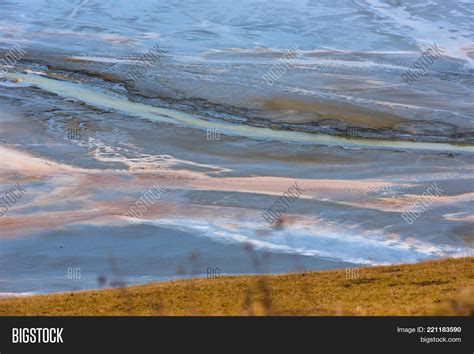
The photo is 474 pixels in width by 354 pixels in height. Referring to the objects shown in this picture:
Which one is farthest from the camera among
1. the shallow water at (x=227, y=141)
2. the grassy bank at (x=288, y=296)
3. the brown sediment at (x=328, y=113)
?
the brown sediment at (x=328, y=113)

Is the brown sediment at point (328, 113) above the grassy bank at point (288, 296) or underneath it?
above

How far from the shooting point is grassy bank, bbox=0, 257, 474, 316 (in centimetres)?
1220

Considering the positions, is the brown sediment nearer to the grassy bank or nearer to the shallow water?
the shallow water

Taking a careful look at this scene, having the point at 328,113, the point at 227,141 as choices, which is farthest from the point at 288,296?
the point at 328,113

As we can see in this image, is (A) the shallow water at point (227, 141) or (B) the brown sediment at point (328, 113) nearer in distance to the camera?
(A) the shallow water at point (227, 141)

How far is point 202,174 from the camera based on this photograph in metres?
26.7

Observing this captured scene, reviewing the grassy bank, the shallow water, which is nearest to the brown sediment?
the shallow water

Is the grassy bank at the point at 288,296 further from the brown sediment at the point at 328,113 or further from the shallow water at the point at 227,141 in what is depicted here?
the brown sediment at the point at 328,113

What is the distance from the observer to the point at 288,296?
13781mm

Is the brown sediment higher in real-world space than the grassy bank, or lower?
higher

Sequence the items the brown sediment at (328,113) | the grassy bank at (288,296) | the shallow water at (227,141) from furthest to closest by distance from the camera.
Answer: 1. the brown sediment at (328,113)
2. the shallow water at (227,141)
3. the grassy bank at (288,296)

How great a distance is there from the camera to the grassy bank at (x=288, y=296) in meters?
12.2

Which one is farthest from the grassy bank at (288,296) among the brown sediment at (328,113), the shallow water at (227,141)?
the brown sediment at (328,113)
